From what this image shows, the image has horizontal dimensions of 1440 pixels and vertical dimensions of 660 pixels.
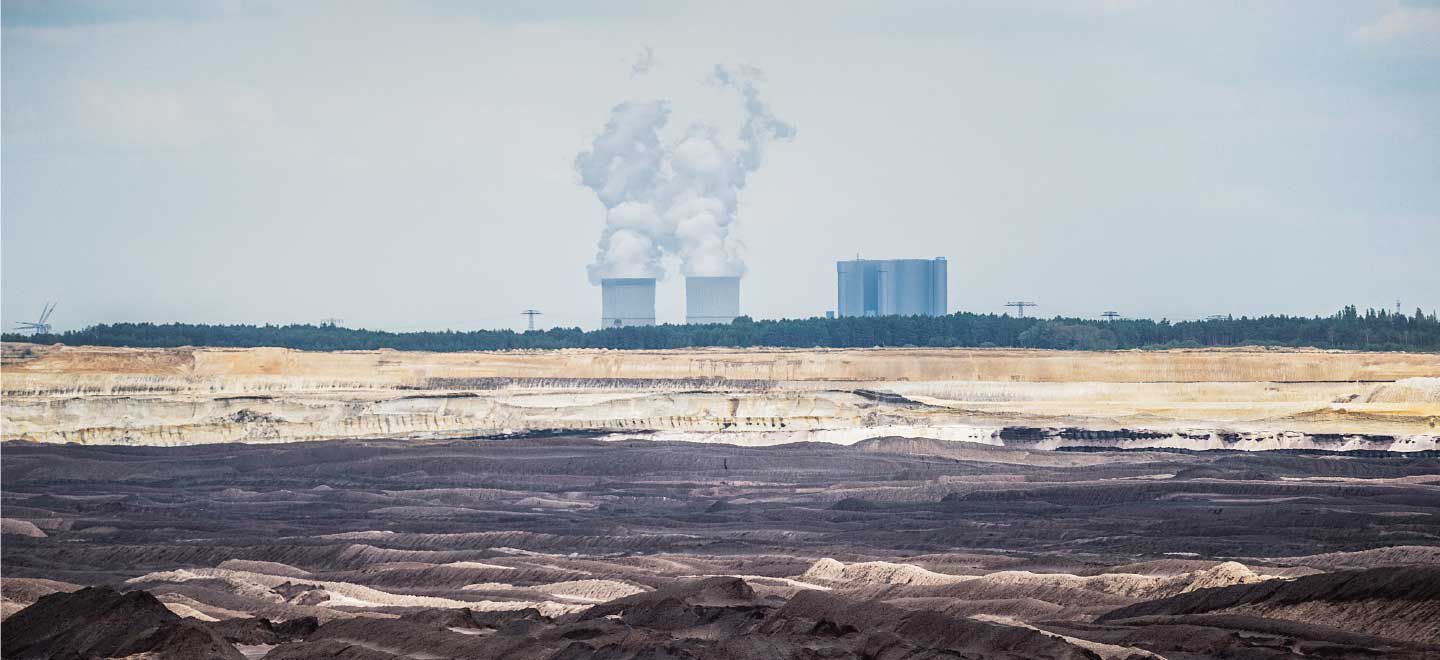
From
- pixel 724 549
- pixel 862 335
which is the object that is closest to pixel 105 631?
pixel 724 549

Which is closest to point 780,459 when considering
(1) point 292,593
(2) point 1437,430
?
(2) point 1437,430

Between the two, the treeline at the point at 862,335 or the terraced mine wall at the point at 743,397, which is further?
the treeline at the point at 862,335

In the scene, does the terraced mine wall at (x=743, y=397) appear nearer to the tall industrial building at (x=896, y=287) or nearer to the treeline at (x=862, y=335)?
the treeline at (x=862, y=335)

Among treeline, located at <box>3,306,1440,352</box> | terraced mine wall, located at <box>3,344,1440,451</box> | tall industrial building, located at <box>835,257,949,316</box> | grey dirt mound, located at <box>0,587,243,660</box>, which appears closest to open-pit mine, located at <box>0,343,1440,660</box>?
grey dirt mound, located at <box>0,587,243,660</box>

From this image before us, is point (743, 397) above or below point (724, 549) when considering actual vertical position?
above

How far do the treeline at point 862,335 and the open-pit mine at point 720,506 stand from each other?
19.3 m

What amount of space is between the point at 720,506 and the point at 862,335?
68.7 meters

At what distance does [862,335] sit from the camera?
10494 centimetres

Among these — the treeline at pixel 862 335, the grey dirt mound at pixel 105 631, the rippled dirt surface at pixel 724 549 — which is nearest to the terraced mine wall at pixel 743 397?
the rippled dirt surface at pixel 724 549

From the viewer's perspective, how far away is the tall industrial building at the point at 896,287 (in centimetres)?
13712

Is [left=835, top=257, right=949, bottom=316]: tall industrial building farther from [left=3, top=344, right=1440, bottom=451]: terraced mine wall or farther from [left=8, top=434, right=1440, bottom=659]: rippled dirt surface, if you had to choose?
[left=8, top=434, right=1440, bottom=659]: rippled dirt surface

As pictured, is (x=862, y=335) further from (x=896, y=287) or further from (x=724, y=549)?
(x=724, y=549)

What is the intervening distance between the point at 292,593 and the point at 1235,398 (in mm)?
46180

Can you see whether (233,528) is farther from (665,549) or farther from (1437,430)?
(1437,430)
